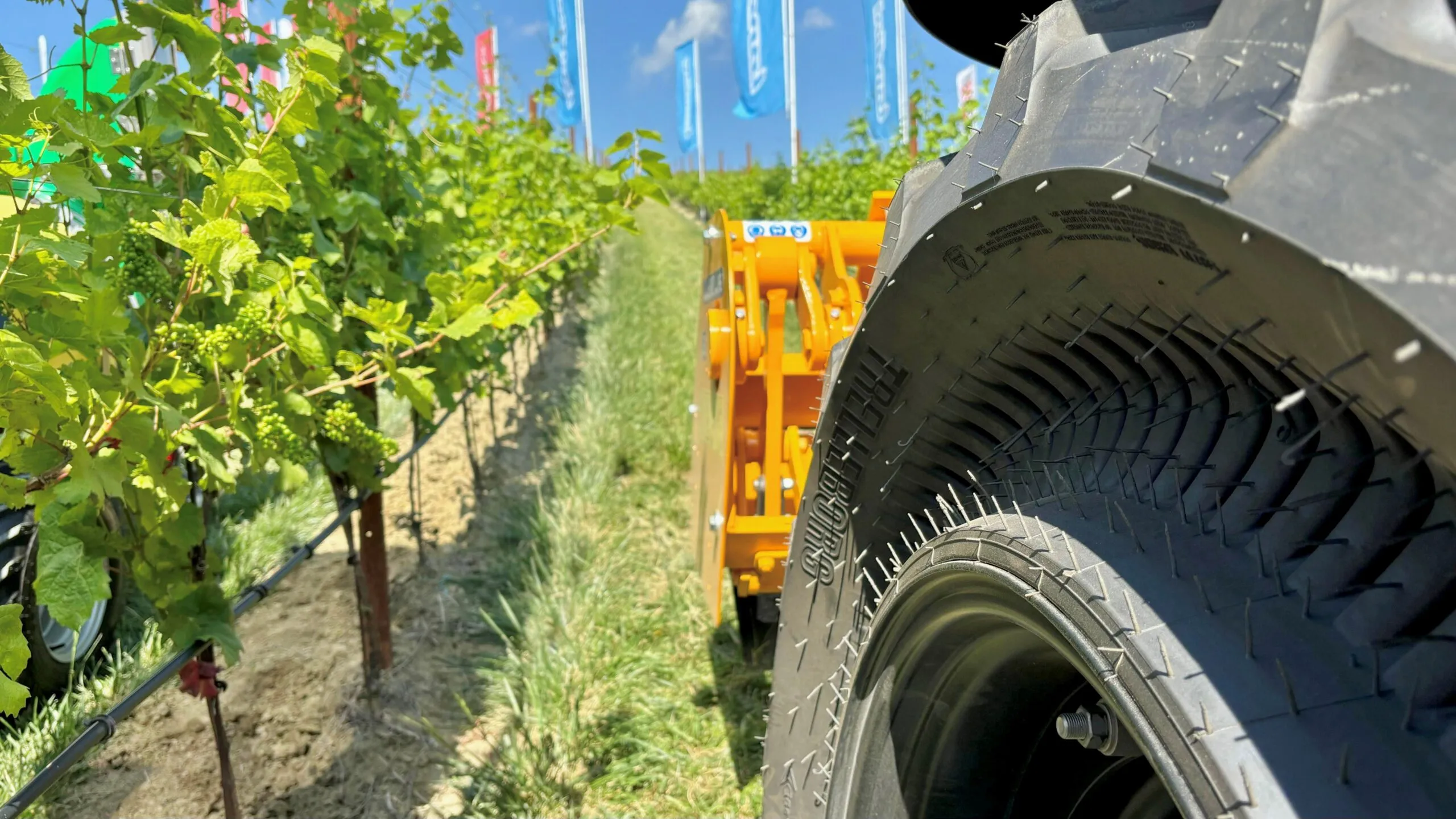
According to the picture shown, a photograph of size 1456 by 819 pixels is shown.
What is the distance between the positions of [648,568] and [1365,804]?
3630 mm

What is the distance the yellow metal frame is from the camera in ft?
8.89

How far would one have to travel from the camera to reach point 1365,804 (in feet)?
1.81

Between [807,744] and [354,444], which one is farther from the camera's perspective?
[354,444]

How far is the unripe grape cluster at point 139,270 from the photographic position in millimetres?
1576

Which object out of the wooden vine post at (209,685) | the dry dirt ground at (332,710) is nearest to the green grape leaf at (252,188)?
the wooden vine post at (209,685)

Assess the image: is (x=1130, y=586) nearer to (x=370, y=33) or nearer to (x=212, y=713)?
(x=212, y=713)

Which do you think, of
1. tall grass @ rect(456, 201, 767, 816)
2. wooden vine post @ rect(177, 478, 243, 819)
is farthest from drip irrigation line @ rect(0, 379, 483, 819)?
tall grass @ rect(456, 201, 767, 816)

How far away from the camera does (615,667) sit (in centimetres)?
317

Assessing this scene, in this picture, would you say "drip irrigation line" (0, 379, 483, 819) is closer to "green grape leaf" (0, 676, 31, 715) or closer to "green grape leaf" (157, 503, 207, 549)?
"green grape leaf" (157, 503, 207, 549)

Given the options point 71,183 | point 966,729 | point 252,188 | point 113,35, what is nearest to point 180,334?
point 252,188

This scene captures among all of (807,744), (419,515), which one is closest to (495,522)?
(419,515)

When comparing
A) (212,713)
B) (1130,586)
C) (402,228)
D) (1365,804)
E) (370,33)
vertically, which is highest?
(370,33)

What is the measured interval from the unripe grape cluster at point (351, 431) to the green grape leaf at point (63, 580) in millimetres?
513

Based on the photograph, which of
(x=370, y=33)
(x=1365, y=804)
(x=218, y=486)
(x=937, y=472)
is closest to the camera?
(x=1365, y=804)
